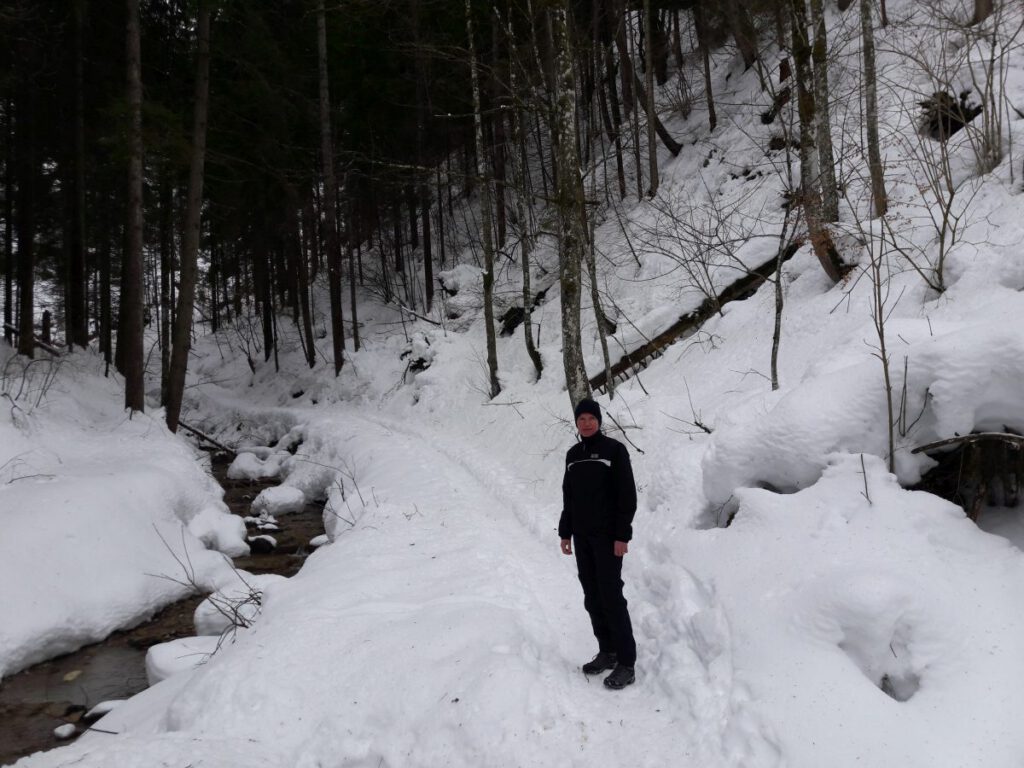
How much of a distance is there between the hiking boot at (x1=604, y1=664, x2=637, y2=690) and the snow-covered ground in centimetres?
8

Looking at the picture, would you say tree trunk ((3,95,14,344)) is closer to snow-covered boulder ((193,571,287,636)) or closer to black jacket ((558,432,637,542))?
snow-covered boulder ((193,571,287,636))

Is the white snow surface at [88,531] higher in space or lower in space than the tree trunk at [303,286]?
lower

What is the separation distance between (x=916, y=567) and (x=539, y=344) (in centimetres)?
1196

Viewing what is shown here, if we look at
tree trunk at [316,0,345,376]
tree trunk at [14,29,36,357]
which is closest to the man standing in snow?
tree trunk at [316,0,345,376]

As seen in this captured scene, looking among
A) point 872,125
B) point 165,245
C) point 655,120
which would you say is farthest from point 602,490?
point 165,245

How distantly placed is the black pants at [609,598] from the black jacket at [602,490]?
99 mm

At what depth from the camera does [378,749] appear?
11.8 feet

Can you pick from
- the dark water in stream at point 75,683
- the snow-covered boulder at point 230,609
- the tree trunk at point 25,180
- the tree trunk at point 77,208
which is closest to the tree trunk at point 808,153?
the snow-covered boulder at point 230,609

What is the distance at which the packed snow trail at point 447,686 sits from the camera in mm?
3445

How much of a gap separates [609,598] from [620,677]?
0.49 metres

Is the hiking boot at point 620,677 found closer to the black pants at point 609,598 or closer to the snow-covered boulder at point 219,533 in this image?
the black pants at point 609,598

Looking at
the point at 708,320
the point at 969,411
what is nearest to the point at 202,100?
the point at 708,320

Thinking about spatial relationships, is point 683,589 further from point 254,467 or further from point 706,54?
point 706,54

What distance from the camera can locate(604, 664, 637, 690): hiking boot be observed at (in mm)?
3961
